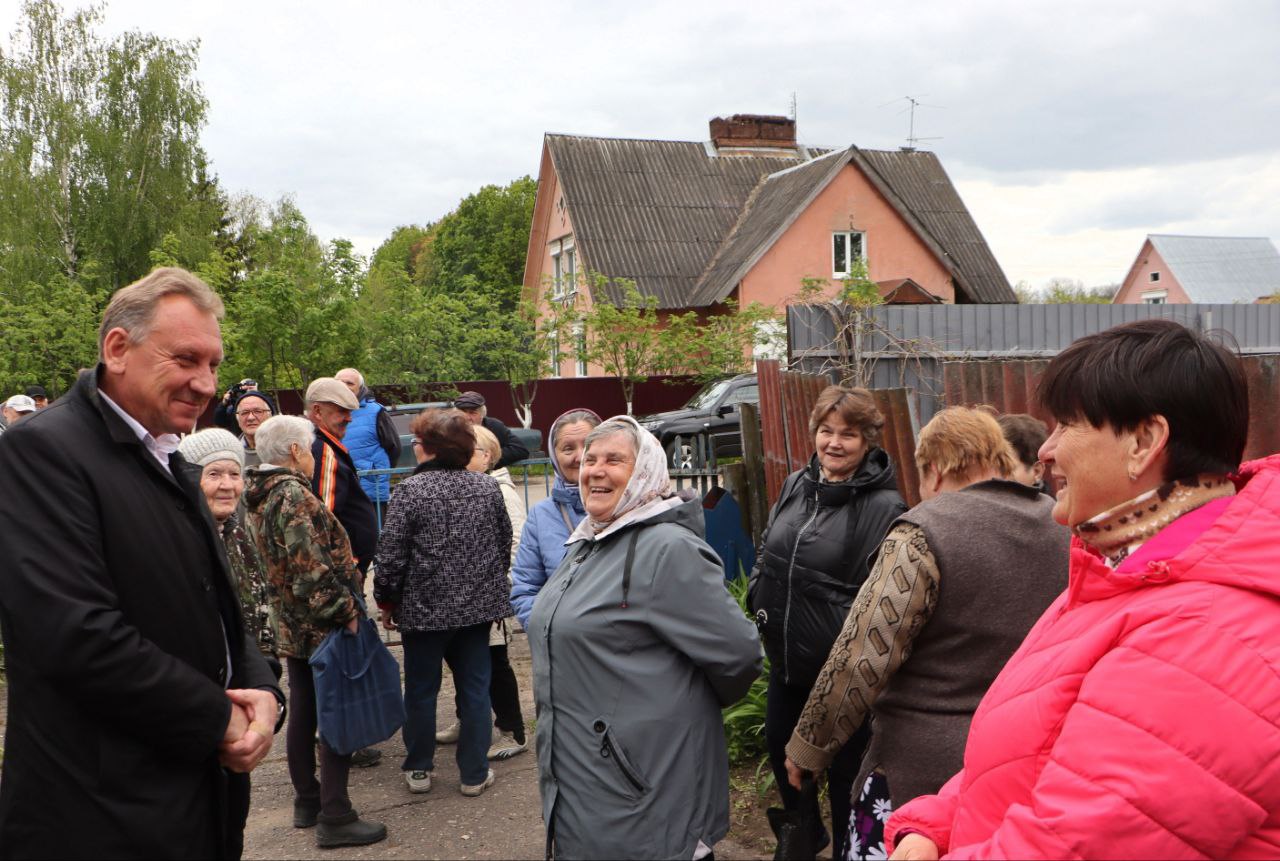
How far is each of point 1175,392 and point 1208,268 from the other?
67.6 metres

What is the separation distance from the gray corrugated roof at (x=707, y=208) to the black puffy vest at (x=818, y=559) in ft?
78.0

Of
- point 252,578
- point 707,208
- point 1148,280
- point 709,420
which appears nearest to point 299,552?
point 252,578

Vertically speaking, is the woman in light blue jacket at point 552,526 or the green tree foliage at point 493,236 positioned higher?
the green tree foliage at point 493,236

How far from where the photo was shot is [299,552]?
443 centimetres

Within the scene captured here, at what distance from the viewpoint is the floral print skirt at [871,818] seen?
3.00 meters

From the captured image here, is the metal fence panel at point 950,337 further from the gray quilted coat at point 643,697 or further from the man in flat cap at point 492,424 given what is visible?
the gray quilted coat at point 643,697

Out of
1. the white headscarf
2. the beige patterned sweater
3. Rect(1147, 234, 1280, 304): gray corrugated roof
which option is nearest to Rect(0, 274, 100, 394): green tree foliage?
the white headscarf

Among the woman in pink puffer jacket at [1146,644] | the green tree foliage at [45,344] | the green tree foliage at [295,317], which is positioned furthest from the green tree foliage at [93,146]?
the woman in pink puffer jacket at [1146,644]

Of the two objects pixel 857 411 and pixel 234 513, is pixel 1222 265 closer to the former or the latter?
pixel 857 411

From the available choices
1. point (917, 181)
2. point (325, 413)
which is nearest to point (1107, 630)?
point (325, 413)

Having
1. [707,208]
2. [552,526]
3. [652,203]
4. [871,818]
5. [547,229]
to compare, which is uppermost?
[652,203]

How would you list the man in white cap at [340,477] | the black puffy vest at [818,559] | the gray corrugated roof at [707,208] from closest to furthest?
the black puffy vest at [818,559]
the man in white cap at [340,477]
the gray corrugated roof at [707,208]

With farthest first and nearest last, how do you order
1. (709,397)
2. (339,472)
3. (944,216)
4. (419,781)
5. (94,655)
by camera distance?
(944,216) → (709,397) → (339,472) → (419,781) → (94,655)

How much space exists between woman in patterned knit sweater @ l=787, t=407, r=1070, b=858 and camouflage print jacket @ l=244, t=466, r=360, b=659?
7.83ft
